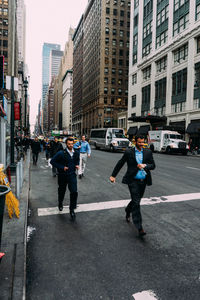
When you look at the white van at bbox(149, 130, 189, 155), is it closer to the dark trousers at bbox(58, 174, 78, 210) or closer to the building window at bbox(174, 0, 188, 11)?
the building window at bbox(174, 0, 188, 11)

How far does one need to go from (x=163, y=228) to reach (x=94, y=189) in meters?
3.92

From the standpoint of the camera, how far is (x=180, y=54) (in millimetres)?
38688

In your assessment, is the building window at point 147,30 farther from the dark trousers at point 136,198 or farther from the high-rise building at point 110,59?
the dark trousers at point 136,198

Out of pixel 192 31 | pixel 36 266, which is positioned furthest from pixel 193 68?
pixel 36 266

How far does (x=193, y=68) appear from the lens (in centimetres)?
3484

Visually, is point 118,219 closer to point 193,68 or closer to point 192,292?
point 192,292

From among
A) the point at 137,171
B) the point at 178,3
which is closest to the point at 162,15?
the point at 178,3

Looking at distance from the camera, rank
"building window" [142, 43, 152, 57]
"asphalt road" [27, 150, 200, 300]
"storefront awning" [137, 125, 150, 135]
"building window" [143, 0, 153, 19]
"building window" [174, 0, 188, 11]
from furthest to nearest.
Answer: "building window" [142, 43, 152, 57] → "building window" [143, 0, 153, 19] → "storefront awning" [137, 125, 150, 135] → "building window" [174, 0, 188, 11] → "asphalt road" [27, 150, 200, 300]

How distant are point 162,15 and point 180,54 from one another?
10.3 metres

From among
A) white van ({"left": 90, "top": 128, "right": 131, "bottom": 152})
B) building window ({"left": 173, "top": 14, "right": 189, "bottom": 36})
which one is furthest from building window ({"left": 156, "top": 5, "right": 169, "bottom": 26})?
white van ({"left": 90, "top": 128, "right": 131, "bottom": 152})

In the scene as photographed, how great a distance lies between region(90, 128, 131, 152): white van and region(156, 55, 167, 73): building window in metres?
17.9

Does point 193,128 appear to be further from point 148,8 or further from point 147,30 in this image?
point 148,8

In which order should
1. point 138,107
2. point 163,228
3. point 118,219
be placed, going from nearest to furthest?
1. point 163,228
2. point 118,219
3. point 138,107

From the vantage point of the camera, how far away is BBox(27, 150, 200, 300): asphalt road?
2889 millimetres
